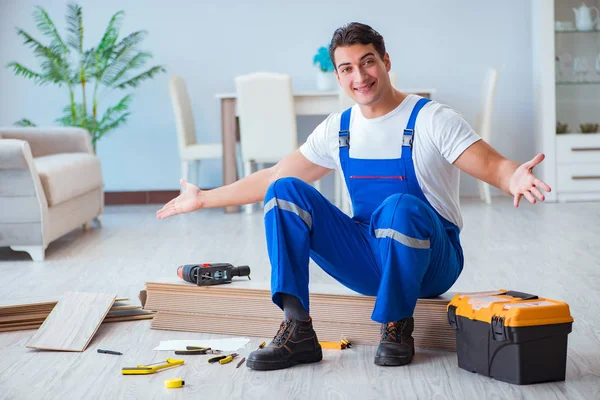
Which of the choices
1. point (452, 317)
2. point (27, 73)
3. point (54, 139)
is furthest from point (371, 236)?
point (27, 73)

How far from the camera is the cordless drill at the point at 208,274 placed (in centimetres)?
263

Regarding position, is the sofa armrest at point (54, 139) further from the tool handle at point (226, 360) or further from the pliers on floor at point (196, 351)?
the tool handle at point (226, 360)

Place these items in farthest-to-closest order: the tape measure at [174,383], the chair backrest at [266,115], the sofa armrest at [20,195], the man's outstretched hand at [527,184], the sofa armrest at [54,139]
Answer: the chair backrest at [266,115] < the sofa armrest at [54,139] < the sofa armrest at [20,195] < the tape measure at [174,383] < the man's outstretched hand at [527,184]

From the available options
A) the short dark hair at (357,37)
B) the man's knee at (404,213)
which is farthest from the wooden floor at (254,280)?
the short dark hair at (357,37)

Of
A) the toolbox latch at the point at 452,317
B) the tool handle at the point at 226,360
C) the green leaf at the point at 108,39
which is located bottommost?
the tool handle at the point at 226,360

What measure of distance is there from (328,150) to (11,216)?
2.32 m

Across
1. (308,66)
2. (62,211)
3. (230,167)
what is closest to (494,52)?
(308,66)

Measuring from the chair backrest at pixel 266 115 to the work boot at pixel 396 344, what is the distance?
12.3 feet

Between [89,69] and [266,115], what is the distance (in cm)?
150

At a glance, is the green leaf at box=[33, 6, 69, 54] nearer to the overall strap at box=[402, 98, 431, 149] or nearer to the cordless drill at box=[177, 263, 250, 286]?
the cordless drill at box=[177, 263, 250, 286]

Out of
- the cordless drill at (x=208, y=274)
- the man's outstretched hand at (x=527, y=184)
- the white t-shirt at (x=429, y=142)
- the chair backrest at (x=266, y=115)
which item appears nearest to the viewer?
the man's outstretched hand at (x=527, y=184)

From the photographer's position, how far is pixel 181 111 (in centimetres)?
629

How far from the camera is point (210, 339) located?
2.59 metres

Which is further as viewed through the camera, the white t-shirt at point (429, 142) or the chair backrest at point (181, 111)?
the chair backrest at point (181, 111)
